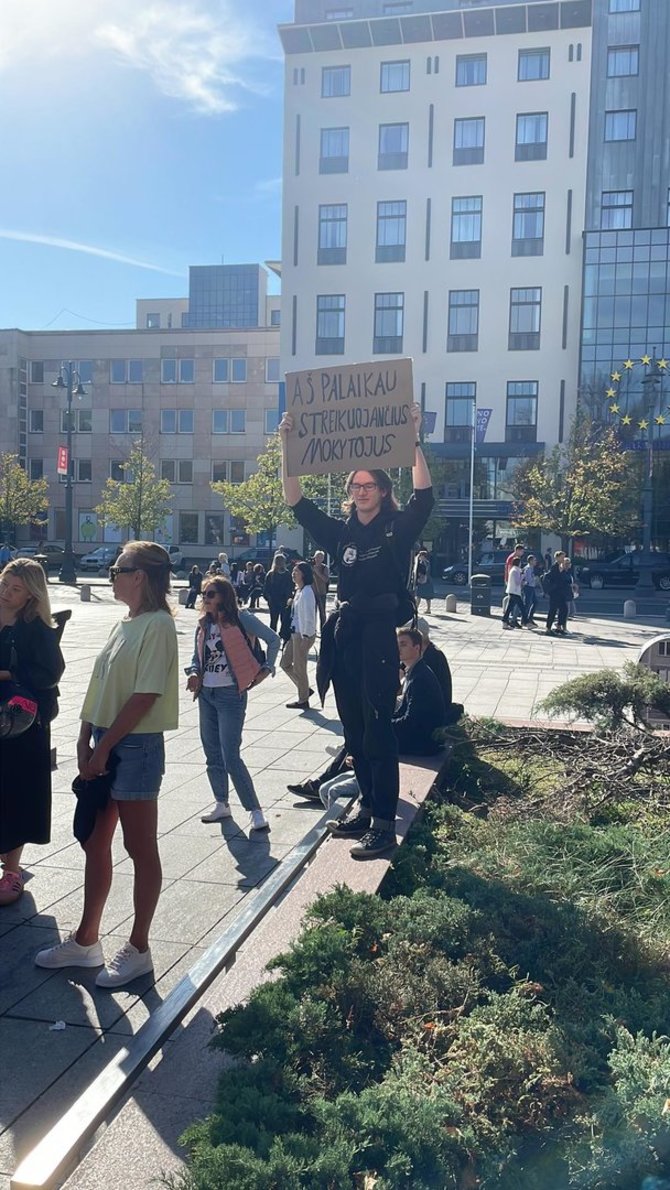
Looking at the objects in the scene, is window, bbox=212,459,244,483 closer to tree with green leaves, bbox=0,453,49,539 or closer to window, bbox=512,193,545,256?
tree with green leaves, bbox=0,453,49,539

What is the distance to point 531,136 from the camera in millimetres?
48281

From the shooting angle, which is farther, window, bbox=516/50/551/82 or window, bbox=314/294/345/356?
window, bbox=314/294/345/356

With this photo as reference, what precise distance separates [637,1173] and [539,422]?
1900 inches

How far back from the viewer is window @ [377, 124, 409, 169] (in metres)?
49.7

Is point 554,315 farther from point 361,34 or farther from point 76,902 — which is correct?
point 76,902

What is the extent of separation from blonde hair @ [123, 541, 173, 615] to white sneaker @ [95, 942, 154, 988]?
142cm

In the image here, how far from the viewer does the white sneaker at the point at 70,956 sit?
411cm

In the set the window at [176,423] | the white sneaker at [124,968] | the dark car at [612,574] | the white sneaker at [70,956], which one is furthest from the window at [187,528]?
the white sneaker at [124,968]

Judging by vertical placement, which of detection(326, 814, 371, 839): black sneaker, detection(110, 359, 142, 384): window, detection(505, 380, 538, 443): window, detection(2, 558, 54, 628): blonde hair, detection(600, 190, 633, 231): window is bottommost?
detection(326, 814, 371, 839): black sneaker

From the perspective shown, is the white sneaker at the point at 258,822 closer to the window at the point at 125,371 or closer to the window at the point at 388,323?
the window at the point at 388,323

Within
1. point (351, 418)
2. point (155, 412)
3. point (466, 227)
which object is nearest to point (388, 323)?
point (466, 227)

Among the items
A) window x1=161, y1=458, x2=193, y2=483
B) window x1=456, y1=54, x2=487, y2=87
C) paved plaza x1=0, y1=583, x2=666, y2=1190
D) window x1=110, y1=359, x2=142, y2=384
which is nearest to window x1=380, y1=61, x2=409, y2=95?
window x1=456, y1=54, x2=487, y2=87

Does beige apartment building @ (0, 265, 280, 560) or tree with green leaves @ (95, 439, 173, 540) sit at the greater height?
beige apartment building @ (0, 265, 280, 560)

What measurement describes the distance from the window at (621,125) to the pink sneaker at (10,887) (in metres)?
54.8
